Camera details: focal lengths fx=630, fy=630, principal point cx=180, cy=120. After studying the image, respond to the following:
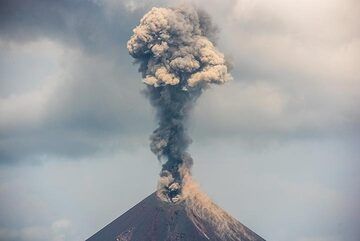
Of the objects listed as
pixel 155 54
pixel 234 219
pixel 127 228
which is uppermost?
pixel 155 54

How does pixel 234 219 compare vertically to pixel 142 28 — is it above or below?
below

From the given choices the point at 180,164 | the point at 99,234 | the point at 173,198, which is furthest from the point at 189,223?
the point at 99,234

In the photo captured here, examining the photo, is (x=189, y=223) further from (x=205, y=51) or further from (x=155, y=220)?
(x=205, y=51)

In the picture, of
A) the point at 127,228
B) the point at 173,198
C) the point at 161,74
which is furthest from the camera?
the point at 127,228

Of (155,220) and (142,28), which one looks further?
(155,220)

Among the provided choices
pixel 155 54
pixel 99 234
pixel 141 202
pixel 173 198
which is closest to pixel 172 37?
pixel 155 54

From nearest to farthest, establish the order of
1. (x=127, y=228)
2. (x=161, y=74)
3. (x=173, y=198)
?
(x=161, y=74) → (x=173, y=198) → (x=127, y=228)

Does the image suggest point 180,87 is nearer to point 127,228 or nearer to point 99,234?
point 127,228
